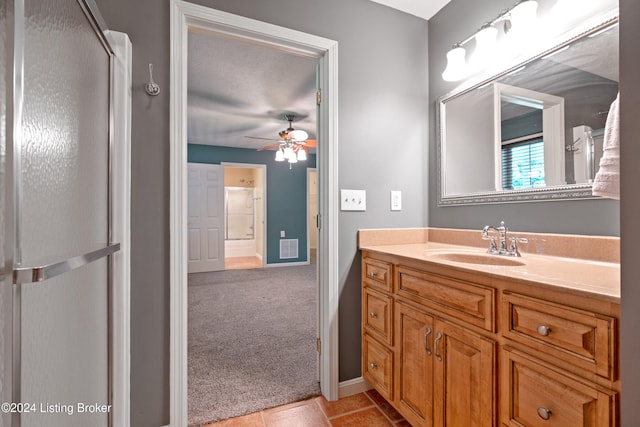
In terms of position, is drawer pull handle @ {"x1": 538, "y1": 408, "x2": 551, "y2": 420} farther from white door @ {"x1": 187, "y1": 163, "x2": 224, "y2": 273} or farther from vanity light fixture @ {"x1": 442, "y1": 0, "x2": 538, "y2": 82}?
white door @ {"x1": 187, "y1": 163, "x2": 224, "y2": 273}

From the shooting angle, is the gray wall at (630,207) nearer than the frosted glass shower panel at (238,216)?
Yes

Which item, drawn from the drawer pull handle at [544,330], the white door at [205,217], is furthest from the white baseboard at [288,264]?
the drawer pull handle at [544,330]

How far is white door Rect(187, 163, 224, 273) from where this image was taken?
210 inches

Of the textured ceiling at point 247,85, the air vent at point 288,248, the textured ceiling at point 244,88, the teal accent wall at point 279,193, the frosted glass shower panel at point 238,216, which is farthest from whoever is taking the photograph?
the frosted glass shower panel at point 238,216

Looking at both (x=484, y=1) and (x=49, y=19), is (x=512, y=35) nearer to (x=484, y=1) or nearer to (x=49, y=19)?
(x=484, y=1)

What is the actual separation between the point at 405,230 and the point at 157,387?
1576 mm

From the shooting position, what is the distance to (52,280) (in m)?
0.73

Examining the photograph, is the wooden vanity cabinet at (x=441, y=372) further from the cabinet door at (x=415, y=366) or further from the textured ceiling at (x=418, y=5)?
the textured ceiling at (x=418, y=5)

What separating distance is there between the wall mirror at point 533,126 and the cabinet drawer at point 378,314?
767 millimetres

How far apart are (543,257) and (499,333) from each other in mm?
596

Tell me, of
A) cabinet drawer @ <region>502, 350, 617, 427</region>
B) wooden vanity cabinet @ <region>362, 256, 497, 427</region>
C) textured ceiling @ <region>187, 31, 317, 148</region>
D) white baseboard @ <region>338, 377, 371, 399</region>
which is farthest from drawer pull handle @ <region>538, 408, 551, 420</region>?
textured ceiling @ <region>187, 31, 317, 148</region>

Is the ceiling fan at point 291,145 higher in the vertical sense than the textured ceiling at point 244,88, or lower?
lower

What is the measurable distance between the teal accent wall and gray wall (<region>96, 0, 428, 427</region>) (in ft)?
14.0

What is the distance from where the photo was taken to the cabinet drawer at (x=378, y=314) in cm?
149
